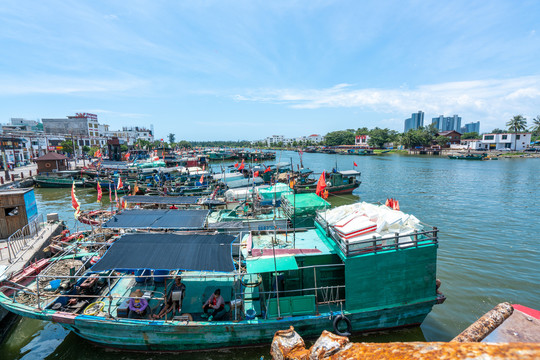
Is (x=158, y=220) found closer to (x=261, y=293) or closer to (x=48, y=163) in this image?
(x=261, y=293)

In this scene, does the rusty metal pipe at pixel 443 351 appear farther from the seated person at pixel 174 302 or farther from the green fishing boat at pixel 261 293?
the seated person at pixel 174 302

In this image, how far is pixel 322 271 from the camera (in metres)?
10.2

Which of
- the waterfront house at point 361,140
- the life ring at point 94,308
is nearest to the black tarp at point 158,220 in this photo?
the life ring at point 94,308

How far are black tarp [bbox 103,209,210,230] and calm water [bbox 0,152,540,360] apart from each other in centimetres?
487

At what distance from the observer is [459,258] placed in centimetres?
1706

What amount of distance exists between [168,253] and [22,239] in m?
11.5

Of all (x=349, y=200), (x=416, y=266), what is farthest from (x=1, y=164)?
(x=416, y=266)

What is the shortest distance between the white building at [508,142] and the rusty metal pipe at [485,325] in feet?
418

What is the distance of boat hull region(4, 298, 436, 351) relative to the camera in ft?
28.8

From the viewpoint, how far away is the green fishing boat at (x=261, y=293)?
8.92 meters

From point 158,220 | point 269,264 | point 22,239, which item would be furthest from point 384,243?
point 22,239

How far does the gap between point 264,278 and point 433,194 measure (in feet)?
109

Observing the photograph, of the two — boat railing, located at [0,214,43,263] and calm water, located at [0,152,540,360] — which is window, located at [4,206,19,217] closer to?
boat railing, located at [0,214,43,263]

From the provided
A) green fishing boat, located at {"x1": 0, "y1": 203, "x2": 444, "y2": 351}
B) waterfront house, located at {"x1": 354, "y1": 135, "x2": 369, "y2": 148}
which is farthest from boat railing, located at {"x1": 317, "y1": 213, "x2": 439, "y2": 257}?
waterfront house, located at {"x1": 354, "y1": 135, "x2": 369, "y2": 148}
